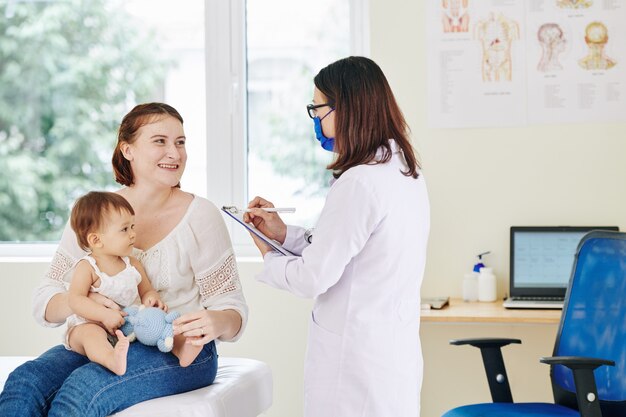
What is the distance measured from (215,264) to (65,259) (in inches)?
17.2

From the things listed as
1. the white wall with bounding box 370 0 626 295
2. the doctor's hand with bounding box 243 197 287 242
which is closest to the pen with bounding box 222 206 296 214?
the doctor's hand with bounding box 243 197 287 242

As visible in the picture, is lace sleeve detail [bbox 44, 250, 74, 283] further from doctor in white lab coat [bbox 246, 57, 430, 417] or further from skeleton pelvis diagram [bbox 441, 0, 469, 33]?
skeleton pelvis diagram [bbox 441, 0, 469, 33]

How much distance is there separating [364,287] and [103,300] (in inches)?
27.4

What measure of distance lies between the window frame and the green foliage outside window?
0.26 metres

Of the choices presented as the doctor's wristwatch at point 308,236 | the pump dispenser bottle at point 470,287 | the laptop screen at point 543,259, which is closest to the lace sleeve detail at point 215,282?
the doctor's wristwatch at point 308,236

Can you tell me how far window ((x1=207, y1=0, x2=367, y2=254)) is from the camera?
3758mm

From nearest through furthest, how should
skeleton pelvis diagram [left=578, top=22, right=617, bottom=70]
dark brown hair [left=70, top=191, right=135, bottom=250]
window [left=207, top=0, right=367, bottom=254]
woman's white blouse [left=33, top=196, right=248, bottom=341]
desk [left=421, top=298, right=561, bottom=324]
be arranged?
dark brown hair [left=70, top=191, right=135, bottom=250]
woman's white blouse [left=33, top=196, right=248, bottom=341]
desk [left=421, top=298, right=561, bottom=324]
skeleton pelvis diagram [left=578, top=22, right=617, bottom=70]
window [left=207, top=0, right=367, bottom=254]

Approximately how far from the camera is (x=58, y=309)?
2.43 metres

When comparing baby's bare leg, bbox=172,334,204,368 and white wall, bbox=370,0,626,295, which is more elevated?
white wall, bbox=370,0,626,295

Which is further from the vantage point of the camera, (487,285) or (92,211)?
(487,285)

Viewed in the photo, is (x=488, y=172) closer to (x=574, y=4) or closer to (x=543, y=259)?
(x=543, y=259)

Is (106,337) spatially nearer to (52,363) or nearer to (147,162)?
(52,363)

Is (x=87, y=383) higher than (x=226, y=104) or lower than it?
lower

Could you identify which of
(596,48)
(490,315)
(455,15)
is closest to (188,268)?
(490,315)
